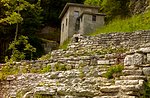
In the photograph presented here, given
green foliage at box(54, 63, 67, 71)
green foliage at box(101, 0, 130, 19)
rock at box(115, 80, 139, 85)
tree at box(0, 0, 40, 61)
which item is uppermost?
green foliage at box(101, 0, 130, 19)

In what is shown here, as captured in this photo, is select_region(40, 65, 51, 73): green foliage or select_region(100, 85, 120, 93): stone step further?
select_region(40, 65, 51, 73): green foliage

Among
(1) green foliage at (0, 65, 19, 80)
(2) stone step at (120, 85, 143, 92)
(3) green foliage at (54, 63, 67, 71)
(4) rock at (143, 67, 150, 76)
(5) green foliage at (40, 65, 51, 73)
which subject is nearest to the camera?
(2) stone step at (120, 85, 143, 92)

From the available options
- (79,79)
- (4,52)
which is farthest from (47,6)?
(79,79)

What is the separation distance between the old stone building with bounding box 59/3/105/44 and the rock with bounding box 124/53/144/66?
58.9ft

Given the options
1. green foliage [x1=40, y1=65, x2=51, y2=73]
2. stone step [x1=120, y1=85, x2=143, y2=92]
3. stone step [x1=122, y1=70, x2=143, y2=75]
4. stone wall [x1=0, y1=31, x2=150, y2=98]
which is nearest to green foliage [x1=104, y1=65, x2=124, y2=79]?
stone wall [x1=0, y1=31, x2=150, y2=98]

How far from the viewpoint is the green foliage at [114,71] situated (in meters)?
10.3

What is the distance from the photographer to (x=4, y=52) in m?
31.6

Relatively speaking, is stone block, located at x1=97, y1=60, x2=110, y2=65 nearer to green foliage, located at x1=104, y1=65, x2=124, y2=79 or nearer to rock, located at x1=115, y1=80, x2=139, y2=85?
green foliage, located at x1=104, y1=65, x2=124, y2=79

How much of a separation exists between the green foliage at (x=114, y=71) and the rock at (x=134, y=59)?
20 centimetres

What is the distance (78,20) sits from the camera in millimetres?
32406

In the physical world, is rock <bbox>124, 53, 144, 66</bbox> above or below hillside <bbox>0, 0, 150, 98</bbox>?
above

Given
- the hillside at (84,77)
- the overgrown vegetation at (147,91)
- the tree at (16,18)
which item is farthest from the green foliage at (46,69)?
the tree at (16,18)

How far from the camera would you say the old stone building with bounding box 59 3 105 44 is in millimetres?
28406

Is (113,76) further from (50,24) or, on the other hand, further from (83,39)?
(50,24)
